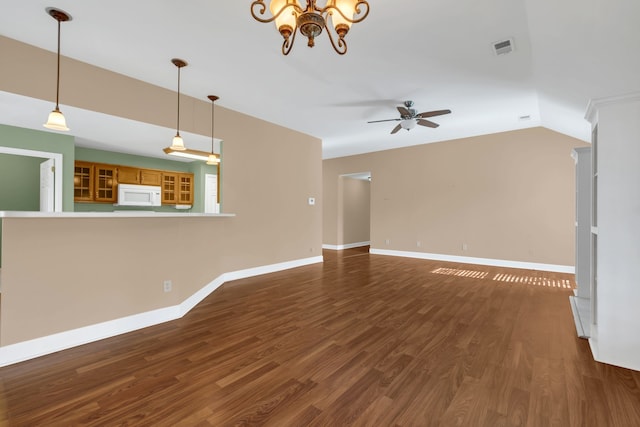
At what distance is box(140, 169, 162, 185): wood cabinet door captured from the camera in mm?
6260

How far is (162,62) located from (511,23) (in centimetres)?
370

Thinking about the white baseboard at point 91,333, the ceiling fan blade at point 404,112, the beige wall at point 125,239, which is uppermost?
the ceiling fan blade at point 404,112

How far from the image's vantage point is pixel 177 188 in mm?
6957

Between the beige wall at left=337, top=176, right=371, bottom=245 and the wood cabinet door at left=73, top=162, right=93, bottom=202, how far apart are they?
20.3ft

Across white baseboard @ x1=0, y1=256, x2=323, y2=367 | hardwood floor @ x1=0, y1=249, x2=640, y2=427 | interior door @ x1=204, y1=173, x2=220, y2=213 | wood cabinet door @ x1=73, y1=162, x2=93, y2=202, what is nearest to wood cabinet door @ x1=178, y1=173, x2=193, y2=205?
interior door @ x1=204, y1=173, x2=220, y2=213

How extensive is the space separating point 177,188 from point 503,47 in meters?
6.89

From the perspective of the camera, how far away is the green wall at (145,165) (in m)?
5.62

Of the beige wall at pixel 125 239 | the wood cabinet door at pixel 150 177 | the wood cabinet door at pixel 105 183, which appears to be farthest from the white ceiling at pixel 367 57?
the wood cabinet door at pixel 150 177

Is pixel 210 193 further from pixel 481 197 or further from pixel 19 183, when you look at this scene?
pixel 481 197

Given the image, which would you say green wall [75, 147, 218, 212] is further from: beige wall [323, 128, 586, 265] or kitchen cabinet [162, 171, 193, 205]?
beige wall [323, 128, 586, 265]

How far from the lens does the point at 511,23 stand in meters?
2.58

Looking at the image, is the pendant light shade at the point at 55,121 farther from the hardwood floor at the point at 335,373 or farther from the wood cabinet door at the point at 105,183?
the wood cabinet door at the point at 105,183

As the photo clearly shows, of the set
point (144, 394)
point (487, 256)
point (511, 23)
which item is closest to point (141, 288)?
point (144, 394)

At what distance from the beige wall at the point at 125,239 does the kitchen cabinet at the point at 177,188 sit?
286 cm
